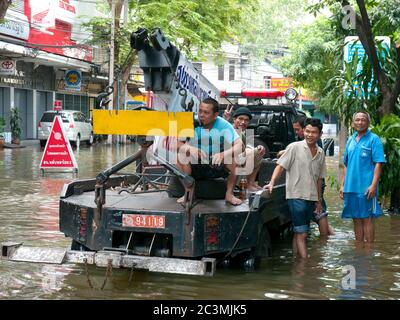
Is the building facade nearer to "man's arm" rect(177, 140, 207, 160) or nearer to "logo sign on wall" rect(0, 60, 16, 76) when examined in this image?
"logo sign on wall" rect(0, 60, 16, 76)

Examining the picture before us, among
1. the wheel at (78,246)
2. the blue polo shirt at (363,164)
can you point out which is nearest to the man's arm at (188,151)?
the wheel at (78,246)

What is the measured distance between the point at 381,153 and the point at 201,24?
2427 centimetres

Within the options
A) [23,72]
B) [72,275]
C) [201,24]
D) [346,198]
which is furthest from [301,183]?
[23,72]

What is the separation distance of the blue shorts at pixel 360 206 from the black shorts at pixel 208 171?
1946 millimetres

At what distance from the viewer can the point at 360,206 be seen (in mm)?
8188

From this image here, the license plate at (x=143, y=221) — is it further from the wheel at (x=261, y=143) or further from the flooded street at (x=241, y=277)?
the wheel at (x=261, y=143)

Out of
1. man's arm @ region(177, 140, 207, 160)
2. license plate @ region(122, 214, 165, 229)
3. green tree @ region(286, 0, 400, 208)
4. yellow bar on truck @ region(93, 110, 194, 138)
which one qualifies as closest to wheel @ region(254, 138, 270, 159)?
green tree @ region(286, 0, 400, 208)

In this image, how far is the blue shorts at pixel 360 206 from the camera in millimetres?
8164

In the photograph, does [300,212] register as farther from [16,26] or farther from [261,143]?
[16,26]

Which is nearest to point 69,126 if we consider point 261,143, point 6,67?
point 6,67

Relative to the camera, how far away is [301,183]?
749 centimetres

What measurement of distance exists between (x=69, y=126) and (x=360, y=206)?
2419 centimetres

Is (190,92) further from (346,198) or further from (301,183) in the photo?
(346,198)

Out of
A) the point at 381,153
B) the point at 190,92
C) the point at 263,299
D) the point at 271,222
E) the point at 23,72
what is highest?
the point at 23,72
